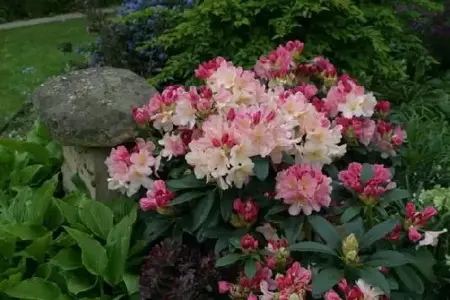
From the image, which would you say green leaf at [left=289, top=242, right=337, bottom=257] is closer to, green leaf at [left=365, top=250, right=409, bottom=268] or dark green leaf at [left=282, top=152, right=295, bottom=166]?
green leaf at [left=365, top=250, right=409, bottom=268]

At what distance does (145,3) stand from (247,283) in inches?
150

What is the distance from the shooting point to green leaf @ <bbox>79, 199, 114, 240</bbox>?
3219mm

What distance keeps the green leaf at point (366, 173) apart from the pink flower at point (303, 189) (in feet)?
0.47

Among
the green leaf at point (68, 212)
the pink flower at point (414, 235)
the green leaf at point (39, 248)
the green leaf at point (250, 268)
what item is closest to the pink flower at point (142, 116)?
the green leaf at point (68, 212)

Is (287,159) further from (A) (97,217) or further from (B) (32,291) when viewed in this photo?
(B) (32,291)

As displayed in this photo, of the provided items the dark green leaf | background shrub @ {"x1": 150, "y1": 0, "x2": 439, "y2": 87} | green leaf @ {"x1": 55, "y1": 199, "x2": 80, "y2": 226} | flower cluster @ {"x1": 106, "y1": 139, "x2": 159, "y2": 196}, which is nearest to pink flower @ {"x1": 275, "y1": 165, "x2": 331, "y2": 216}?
the dark green leaf

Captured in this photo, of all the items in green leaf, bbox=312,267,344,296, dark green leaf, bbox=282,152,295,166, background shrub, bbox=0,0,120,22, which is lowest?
background shrub, bbox=0,0,120,22

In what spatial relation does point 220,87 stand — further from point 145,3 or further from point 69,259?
point 145,3

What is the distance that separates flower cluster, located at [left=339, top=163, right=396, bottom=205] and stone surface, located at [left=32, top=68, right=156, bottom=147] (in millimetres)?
1024

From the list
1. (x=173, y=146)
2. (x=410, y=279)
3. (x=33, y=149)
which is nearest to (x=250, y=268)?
(x=410, y=279)

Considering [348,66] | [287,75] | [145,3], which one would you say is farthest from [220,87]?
[145,3]

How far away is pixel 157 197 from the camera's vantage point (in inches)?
115

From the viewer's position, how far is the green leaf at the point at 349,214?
2.73 m

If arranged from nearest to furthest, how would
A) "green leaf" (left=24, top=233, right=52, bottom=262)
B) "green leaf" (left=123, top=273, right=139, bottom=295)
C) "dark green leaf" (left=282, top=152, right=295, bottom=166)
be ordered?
1. "dark green leaf" (left=282, top=152, right=295, bottom=166)
2. "green leaf" (left=123, top=273, right=139, bottom=295)
3. "green leaf" (left=24, top=233, right=52, bottom=262)
